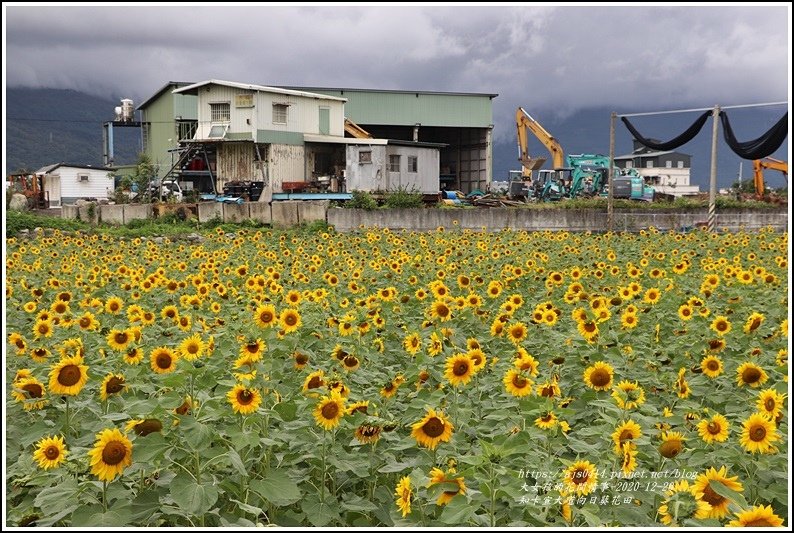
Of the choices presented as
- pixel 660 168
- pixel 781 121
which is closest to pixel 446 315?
pixel 781 121

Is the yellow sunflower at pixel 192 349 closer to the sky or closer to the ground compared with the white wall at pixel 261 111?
closer to the ground

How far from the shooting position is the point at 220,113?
31.2 metres

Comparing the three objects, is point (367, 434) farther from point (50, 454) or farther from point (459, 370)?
point (50, 454)

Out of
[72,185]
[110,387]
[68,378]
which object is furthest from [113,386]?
[72,185]

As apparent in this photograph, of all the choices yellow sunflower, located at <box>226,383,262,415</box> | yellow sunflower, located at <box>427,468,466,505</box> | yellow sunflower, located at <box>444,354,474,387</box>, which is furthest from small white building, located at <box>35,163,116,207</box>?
yellow sunflower, located at <box>427,468,466,505</box>

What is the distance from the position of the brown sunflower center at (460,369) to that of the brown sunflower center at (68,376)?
159cm

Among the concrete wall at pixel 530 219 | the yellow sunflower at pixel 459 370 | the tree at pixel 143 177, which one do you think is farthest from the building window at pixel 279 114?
the yellow sunflower at pixel 459 370

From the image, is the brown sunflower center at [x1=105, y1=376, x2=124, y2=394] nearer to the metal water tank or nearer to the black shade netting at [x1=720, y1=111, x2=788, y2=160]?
the black shade netting at [x1=720, y1=111, x2=788, y2=160]

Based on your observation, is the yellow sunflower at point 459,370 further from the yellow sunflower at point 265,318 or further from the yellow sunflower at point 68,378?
the yellow sunflower at point 68,378

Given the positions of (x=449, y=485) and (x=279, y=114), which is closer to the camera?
(x=449, y=485)

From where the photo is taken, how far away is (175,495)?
2.33 m

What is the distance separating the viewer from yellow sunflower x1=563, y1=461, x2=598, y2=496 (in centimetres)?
237

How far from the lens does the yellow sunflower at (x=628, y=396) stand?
314 centimetres

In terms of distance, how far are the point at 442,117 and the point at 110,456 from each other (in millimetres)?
39959
